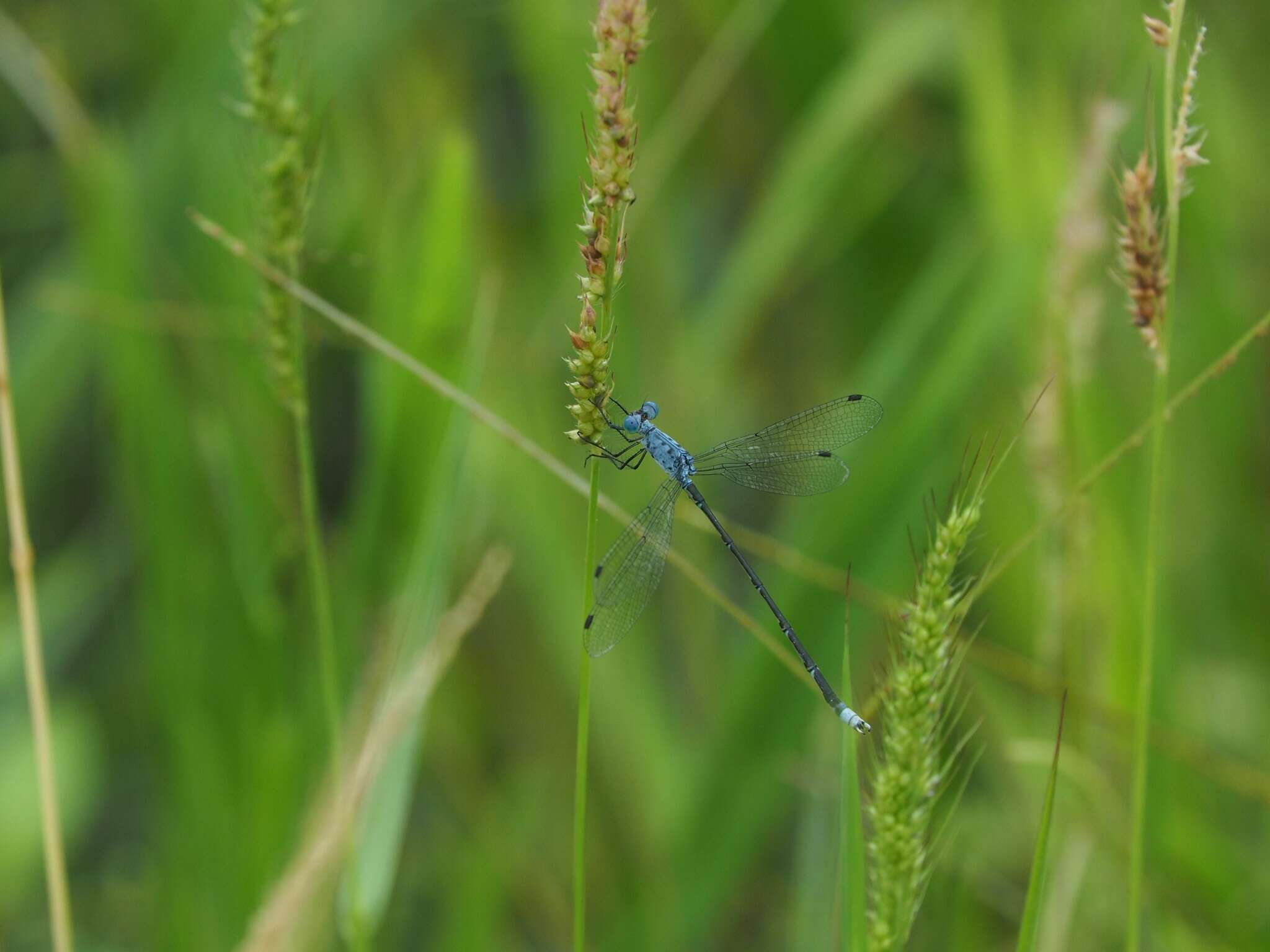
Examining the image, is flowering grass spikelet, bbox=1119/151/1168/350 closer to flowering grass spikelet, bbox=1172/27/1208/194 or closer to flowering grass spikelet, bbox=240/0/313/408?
flowering grass spikelet, bbox=1172/27/1208/194

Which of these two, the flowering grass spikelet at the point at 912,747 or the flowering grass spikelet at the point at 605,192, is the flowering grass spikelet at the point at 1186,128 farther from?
the flowering grass spikelet at the point at 605,192

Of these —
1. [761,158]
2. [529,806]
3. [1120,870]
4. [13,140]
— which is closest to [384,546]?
[529,806]

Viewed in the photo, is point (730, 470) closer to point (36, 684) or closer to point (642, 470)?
point (642, 470)

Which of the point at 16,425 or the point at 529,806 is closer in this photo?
the point at 529,806

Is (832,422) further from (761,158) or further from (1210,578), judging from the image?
(761,158)

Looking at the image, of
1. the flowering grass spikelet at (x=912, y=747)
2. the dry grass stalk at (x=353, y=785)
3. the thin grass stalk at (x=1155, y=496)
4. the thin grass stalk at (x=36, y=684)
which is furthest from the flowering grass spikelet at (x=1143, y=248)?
the thin grass stalk at (x=36, y=684)

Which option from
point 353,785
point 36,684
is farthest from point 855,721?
point 36,684

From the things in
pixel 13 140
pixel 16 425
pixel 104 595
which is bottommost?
pixel 104 595
